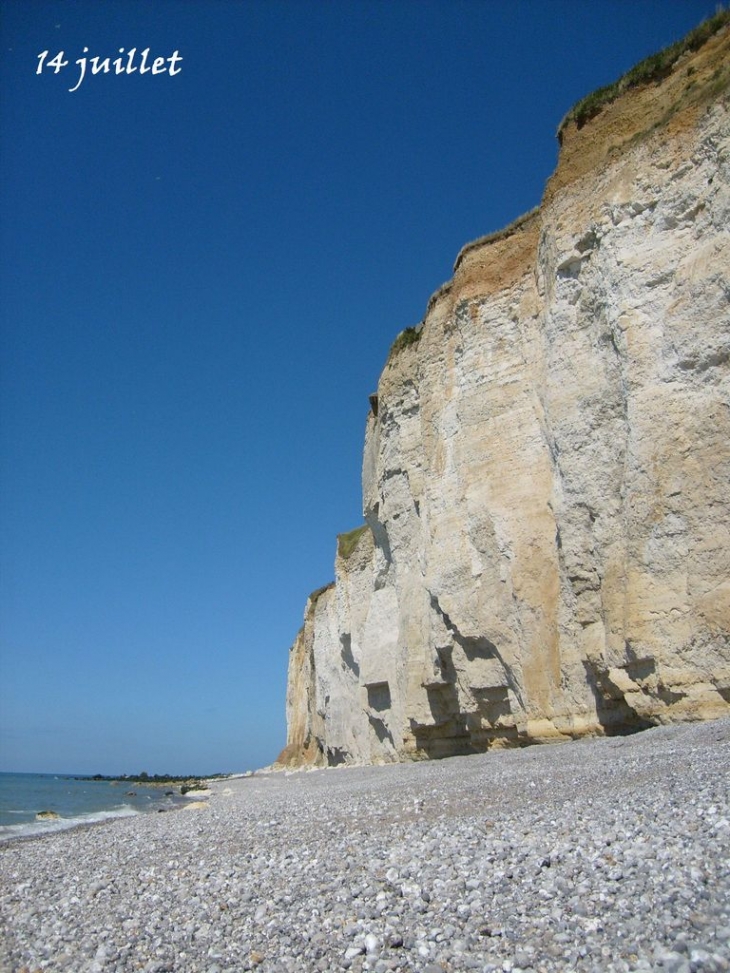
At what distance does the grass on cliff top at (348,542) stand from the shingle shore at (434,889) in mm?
25569

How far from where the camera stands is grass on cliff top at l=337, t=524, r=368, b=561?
1341 inches

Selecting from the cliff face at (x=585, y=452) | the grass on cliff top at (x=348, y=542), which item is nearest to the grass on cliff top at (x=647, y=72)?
the cliff face at (x=585, y=452)

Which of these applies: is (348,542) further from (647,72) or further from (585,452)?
(647,72)

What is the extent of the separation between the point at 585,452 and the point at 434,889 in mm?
11120

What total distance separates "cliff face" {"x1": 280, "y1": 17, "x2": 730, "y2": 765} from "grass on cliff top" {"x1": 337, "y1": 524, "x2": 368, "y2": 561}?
37.9ft

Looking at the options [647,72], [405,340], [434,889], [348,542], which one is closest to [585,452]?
[647,72]

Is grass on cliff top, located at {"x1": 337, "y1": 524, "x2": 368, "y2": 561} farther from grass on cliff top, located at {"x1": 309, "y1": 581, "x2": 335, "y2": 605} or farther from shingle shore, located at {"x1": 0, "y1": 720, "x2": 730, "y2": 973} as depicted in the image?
shingle shore, located at {"x1": 0, "y1": 720, "x2": 730, "y2": 973}

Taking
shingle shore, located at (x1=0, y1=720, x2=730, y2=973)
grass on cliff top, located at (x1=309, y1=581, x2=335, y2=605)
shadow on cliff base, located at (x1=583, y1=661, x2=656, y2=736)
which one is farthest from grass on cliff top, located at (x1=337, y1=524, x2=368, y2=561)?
shingle shore, located at (x1=0, y1=720, x2=730, y2=973)

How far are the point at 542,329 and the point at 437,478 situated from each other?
4808 millimetres

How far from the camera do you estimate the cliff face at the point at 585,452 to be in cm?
1232

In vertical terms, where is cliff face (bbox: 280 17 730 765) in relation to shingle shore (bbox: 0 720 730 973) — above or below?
above

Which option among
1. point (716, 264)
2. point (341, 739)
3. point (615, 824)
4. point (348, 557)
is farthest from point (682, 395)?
point (341, 739)

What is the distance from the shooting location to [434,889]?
4.77m

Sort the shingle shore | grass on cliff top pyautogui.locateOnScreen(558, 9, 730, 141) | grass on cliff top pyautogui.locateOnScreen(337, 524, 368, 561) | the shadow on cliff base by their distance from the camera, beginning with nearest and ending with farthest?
the shingle shore < the shadow on cliff base < grass on cliff top pyautogui.locateOnScreen(558, 9, 730, 141) < grass on cliff top pyautogui.locateOnScreen(337, 524, 368, 561)
